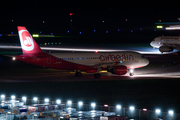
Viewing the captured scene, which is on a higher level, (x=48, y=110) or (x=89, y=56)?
(x=89, y=56)

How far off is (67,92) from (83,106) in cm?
1379

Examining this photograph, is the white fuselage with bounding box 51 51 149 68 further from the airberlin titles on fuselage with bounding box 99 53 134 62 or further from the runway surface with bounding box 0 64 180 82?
the runway surface with bounding box 0 64 180 82

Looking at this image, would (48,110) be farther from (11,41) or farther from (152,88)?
(11,41)

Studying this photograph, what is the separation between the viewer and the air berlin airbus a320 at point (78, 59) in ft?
159

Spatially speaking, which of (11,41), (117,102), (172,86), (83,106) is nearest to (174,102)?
(117,102)

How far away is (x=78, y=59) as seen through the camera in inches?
2037

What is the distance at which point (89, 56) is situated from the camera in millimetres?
52344

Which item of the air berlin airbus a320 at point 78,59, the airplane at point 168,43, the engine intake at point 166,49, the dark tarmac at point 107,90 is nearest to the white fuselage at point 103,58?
the air berlin airbus a320 at point 78,59

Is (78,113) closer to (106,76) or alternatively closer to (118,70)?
(118,70)

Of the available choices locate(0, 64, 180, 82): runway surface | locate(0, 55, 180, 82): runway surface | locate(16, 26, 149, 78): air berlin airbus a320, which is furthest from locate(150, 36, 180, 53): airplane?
locate(16, 26, 149, 78): air berlin airbus a320

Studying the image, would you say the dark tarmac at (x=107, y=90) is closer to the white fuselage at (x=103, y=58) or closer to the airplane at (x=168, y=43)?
the white fuselage at (x=103, y=58)

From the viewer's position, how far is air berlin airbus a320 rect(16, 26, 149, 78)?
48.6 m

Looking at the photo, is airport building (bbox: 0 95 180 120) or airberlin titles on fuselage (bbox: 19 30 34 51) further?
airberlin titles on fuselage (bbox: 19 30 34 51)

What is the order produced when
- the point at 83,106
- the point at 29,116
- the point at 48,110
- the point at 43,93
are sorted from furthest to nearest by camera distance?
1. the point at 43,93
2. the point at 83,106
3. the point at 48,110
4. the point at 29,116
